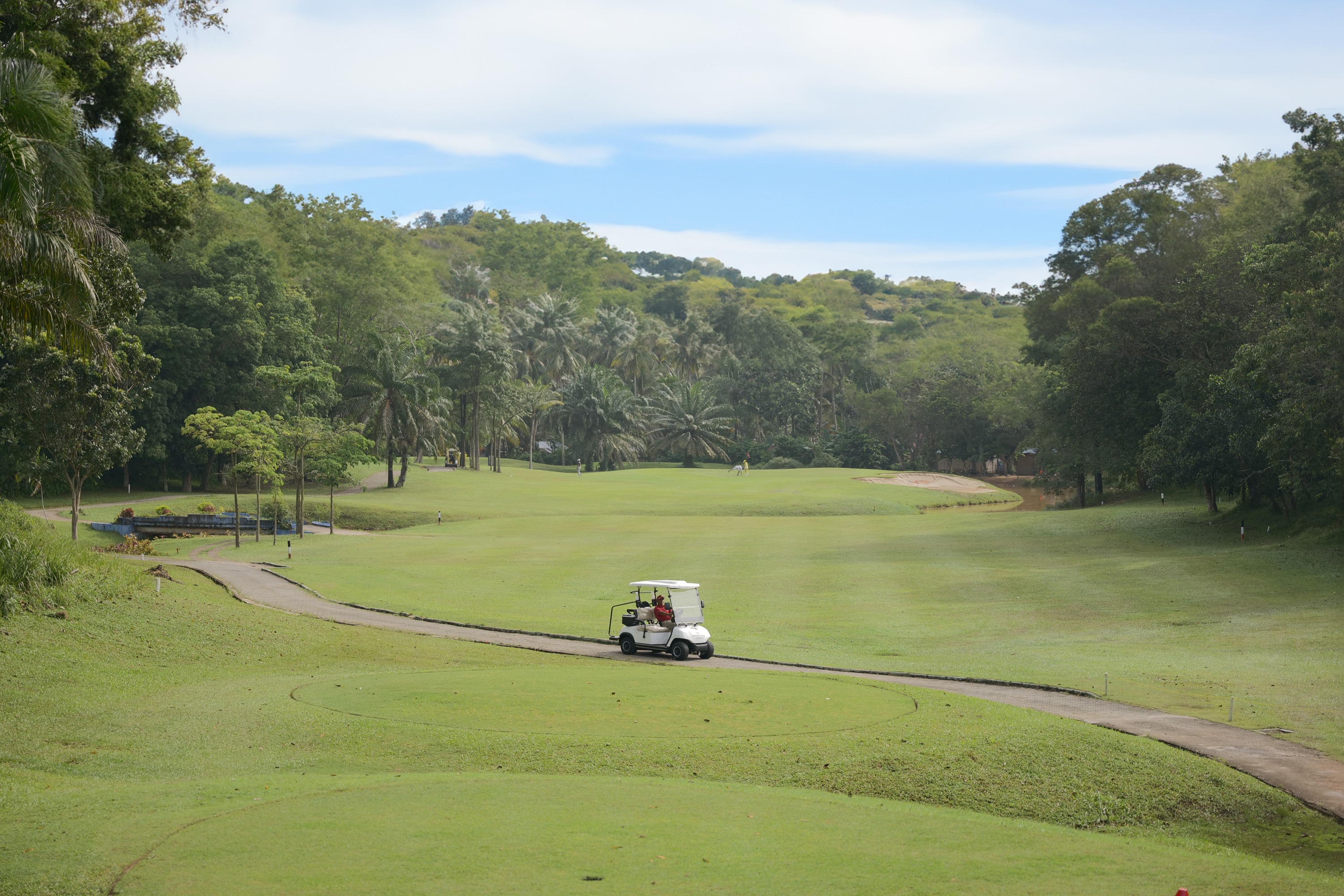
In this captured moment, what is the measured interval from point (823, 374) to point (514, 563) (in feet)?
296

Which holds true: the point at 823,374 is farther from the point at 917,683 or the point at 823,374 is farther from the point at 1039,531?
the point at 917,683

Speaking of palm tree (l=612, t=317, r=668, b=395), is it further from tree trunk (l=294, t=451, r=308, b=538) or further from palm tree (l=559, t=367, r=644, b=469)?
tree trunk (l=294, t=451, r=308, b=538)

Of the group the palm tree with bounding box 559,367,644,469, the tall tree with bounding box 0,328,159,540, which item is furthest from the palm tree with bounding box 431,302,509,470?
the tall tree with bounding box 0,328,159,540

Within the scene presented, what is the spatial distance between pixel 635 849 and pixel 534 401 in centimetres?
→ 9063

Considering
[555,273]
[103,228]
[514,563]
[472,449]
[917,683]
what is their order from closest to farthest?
[103,228] → [917,683] → [514,563] → [472,449] → [555,273]

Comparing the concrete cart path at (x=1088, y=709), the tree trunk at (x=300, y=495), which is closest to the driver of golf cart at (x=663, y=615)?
the concrete cart path at (x=1088, y=709)

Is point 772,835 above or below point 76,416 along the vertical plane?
below

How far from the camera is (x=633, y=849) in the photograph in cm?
993

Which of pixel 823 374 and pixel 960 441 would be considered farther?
pixel 823 374

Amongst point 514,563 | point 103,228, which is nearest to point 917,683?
point 103,228

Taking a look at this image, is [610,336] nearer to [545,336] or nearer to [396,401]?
[545,336]

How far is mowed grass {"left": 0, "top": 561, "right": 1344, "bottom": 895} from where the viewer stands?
9469mm

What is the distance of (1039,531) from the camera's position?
164 ft

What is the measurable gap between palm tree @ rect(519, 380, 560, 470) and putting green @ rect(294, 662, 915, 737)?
73.5 meters
